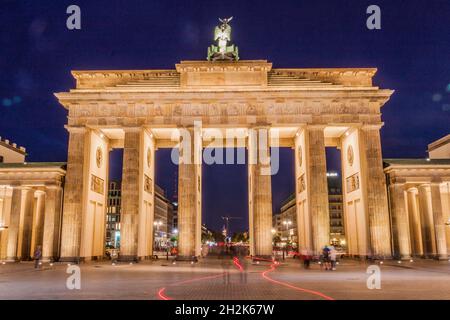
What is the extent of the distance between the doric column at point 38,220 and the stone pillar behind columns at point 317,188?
91.2 feet

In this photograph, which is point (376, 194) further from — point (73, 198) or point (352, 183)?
point (73, 198)

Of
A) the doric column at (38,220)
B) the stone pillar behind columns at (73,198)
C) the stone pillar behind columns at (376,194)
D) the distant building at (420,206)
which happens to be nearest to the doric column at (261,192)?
the stone pillar behind columns at (376,194)

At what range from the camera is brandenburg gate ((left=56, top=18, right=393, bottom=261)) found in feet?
136

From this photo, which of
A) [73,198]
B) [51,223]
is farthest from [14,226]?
[73,198]

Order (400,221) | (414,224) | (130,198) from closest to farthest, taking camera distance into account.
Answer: (400,221) < (130,198) < (414,224)

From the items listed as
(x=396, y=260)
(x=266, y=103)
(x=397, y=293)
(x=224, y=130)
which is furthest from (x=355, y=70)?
(x=397, y=293)

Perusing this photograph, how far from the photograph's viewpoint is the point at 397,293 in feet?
53.5

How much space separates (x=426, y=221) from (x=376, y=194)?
27.3 feet

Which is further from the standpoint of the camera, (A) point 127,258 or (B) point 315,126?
(B) point 315,126

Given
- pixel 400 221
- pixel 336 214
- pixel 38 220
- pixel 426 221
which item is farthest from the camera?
pixel 336 214

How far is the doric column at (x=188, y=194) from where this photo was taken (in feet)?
137

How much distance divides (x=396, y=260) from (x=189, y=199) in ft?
66.7

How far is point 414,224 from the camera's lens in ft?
157

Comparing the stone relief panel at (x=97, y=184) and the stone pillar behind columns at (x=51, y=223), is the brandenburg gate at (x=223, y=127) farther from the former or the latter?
the stone pillar behind columns at (x=51, y=223)
